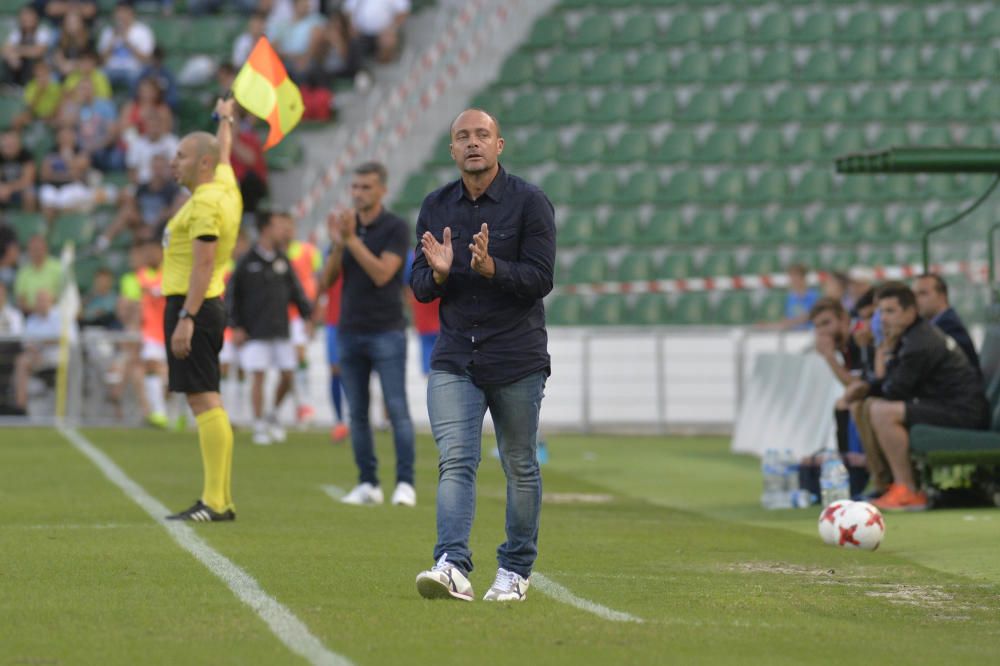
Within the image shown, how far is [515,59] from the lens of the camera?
90.5ft

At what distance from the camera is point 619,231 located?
25594 millimetres

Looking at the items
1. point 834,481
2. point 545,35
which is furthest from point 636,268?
point 834,481

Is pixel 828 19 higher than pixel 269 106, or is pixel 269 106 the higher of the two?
pixel 828 19

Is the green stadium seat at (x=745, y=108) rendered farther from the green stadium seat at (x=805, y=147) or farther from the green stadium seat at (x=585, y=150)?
the green stadium seat at (x=585, y=150)

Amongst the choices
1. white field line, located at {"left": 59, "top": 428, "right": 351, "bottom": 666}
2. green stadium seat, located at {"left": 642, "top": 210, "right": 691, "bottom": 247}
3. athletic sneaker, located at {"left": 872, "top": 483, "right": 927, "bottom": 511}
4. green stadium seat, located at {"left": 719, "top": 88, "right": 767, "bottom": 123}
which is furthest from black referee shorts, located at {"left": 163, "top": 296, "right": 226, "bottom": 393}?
green stadium seat, located at {"left": 719, "top": 88, "right": 767, "bottom": 123}

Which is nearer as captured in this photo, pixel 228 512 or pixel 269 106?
pixel 228 512

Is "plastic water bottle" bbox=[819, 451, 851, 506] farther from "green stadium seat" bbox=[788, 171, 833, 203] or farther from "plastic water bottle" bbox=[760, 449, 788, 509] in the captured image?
"green stadium seat" bbox=[788, 171, 833, 203]

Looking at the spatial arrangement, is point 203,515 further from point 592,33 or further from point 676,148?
point 592,33

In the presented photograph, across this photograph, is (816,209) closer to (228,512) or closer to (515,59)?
(515,59)

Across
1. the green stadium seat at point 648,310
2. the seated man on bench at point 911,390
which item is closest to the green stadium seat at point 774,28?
the green stadium seat at point 648,310

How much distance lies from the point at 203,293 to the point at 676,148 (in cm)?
1621

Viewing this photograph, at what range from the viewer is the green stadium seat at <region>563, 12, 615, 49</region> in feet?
91.4

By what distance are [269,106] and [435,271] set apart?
5.01m

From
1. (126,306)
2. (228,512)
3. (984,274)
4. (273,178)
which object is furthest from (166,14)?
(228,512)
